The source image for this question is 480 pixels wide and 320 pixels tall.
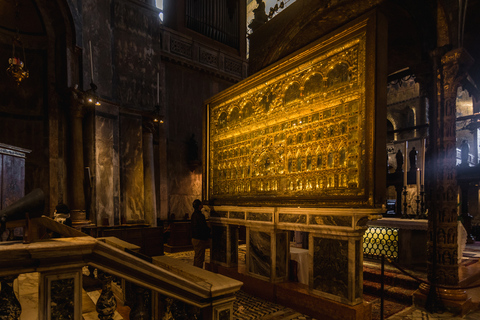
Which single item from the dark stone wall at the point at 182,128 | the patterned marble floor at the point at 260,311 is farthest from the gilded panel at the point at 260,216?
the dark stone wall at the point at 182,128

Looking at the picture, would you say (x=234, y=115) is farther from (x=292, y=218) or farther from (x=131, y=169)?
(x=131, y=169)

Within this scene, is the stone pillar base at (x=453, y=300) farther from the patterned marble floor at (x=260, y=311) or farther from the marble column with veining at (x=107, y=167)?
the marble column with veining at (x=107, y=167)

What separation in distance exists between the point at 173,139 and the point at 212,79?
349 centimetres

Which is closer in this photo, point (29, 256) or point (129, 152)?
point (29, 256)

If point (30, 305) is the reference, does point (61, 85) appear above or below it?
above

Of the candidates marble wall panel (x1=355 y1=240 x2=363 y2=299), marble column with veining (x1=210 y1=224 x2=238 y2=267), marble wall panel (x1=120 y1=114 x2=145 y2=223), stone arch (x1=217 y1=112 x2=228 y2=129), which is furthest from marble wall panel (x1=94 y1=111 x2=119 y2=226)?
marble wall panel (x1=355 y1=240 x2=363 y2=299)

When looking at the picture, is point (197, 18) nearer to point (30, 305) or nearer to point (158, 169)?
point (158, 169)

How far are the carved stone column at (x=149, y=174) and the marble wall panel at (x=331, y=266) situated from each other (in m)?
7.29

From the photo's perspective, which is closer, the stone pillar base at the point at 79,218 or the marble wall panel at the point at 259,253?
the marble wall panel at the point at 259,253

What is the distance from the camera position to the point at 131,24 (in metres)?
10.1

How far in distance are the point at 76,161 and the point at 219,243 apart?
5003 millimetres

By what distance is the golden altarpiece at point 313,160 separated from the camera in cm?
356

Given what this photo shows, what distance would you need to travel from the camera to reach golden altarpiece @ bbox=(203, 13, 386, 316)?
3.56m

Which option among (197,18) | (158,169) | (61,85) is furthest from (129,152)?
(197,18)
